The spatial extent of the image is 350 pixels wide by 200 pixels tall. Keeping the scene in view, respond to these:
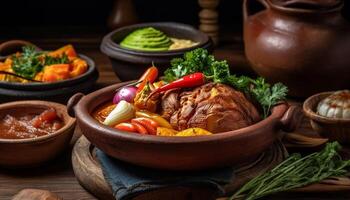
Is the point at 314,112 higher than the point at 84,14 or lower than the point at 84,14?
higher

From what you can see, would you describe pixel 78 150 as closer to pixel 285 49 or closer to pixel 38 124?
pixel 38 124

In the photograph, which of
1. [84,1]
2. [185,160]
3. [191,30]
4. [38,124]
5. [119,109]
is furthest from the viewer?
[84,1]

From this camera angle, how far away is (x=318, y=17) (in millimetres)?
2242

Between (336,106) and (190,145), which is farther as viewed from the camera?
(336,106)

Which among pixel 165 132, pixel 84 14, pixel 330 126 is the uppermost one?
pixel 165 132

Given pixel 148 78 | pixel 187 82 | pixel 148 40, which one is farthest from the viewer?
pixel 148 40

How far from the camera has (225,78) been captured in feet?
5.82

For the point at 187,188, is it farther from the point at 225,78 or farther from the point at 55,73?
the point at 55,73

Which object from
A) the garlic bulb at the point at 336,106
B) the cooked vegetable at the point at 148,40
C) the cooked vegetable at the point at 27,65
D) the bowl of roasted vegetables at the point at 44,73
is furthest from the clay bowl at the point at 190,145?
the cooked vegetable at the point at 148,40

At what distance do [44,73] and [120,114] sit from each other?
0.64 m

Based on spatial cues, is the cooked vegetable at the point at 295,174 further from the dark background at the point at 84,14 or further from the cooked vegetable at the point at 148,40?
the dark background at the point at 84,14

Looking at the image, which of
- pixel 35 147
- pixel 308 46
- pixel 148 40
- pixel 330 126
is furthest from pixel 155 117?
pixel 148 40

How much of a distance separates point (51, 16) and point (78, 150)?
1601 millimetres

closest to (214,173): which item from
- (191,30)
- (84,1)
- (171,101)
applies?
(171,101)
